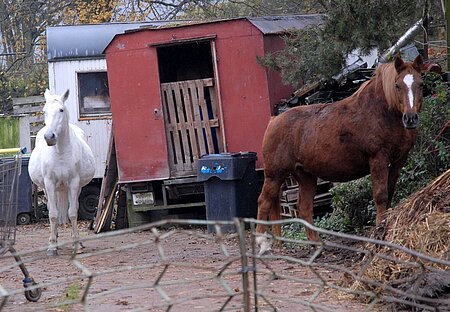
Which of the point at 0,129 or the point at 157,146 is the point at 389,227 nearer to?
the point at 157,146

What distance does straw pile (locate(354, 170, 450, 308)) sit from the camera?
272 inches

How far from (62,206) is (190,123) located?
3054mm

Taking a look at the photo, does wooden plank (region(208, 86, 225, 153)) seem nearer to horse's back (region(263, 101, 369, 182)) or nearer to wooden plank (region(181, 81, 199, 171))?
wooden plank (region(181, 81, 199, 171))

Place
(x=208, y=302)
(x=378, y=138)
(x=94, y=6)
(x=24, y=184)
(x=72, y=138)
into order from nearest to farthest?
(x=208, y=302), (x=378, y=138), (x=72, y=138), (x=24, y=184), (x=94, y=6)

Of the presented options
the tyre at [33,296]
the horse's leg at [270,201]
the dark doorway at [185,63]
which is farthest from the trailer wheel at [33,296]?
the dark doorway at [185,63]

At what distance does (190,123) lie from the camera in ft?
50.4

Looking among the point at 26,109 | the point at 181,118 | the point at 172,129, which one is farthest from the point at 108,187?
the point at 26,109

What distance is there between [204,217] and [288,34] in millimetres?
3423

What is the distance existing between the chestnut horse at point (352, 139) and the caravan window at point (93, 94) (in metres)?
8.57

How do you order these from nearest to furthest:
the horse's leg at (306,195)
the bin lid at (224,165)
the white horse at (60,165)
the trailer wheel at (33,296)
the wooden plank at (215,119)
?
the trailer wheel at (33,296)
the horse's leg at (306,195)
the white horse at (60,165)
the bin lid at (224,165)
the wooden plank at (215,119)

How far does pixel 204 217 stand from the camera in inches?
626

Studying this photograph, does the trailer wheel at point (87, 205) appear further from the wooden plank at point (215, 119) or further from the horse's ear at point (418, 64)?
the horse's ear at point (418, 64)

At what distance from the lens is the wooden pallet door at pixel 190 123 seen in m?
15.3

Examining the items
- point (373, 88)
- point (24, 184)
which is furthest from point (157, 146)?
point (373, 88)
